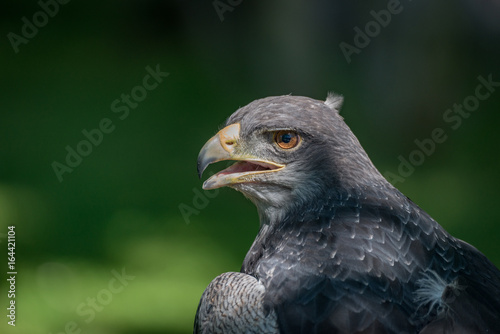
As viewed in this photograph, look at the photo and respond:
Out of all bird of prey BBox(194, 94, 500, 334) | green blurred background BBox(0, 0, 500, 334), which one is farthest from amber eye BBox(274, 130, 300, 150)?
green blurred background BBox(0, 0, 500, 334)

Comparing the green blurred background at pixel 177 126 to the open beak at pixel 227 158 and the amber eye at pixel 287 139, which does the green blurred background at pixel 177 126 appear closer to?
the open beak at pixel 227 158

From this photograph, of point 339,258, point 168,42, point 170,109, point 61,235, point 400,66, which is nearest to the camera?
point 339,258

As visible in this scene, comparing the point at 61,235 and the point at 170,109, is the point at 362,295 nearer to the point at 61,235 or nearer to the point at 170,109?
the point at 61,235

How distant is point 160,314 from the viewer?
7.12 meters

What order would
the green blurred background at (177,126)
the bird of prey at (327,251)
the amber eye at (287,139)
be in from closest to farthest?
the bird of prey at (327,251)
the amber eye at (287,139)
the green blurred background at (177,126)

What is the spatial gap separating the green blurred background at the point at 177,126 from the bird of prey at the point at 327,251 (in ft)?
11.3

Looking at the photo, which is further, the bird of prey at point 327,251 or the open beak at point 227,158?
the open beak at point 227,158

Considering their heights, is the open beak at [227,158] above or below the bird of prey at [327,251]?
above

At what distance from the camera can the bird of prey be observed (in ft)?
10.2

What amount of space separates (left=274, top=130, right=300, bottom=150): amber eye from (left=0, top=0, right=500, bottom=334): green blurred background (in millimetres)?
3557

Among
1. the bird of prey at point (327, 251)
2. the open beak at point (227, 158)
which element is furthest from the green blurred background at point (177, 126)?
the bird of prey at point (327, 251)

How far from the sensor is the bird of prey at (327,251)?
3.10 m

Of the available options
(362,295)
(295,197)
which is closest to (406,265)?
(362,295)

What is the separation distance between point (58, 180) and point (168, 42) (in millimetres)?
5179
